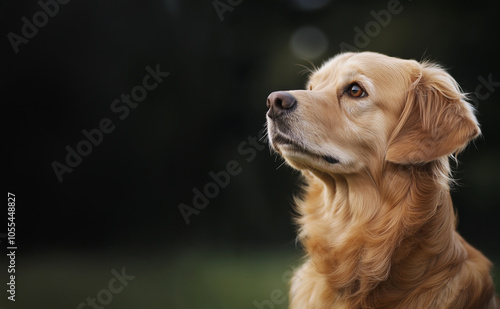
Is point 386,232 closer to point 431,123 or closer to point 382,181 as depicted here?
point 382,181

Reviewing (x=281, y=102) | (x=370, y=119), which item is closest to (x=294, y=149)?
(x=281, y=102)

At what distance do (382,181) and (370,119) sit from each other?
1.23 ft

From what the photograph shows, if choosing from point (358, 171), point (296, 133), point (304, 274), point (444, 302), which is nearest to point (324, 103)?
point (296, 133)

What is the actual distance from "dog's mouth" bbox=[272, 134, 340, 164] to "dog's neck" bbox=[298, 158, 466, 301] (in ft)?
0.76

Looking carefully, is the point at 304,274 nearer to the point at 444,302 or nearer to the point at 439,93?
the point at 444,302

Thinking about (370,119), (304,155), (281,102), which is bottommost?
(370,119)

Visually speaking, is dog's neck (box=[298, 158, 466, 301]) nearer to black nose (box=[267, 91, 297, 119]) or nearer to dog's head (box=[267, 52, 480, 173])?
dog's head (box=[267, 52, 480, 173])

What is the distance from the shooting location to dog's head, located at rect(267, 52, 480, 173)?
276cm

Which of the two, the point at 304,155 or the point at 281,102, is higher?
the point at 281,102

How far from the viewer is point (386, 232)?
274 cm

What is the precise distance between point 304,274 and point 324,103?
3.61 ft

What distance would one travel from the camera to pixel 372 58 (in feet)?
9.84

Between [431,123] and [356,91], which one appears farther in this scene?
[356,91]

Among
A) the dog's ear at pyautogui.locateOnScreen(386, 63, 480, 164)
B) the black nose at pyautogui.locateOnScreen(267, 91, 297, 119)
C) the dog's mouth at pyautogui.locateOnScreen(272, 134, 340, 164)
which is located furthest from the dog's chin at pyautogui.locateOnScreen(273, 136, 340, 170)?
the dog's ear at pyautogui.locateOnScreen(386, 63, 480, 164)
